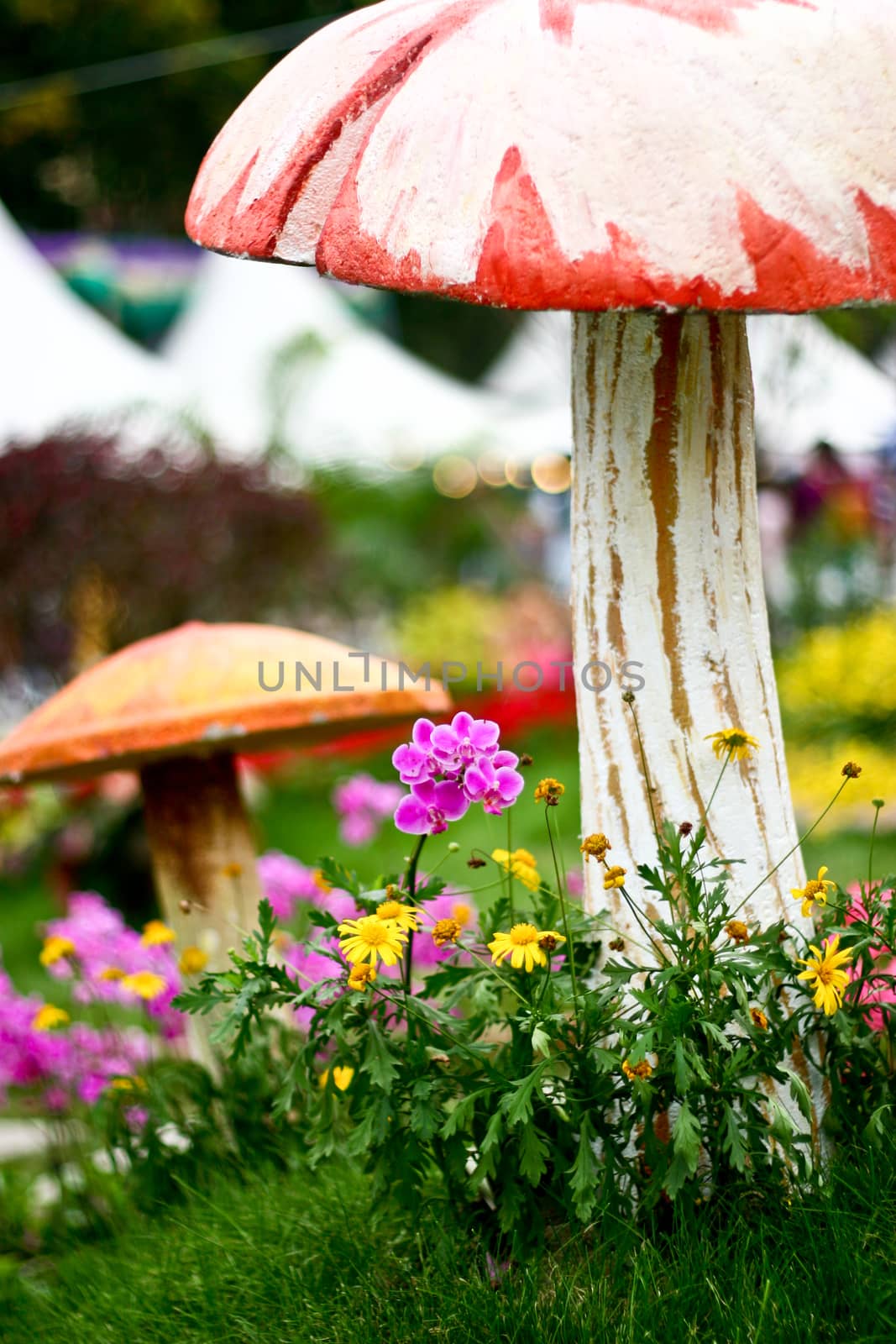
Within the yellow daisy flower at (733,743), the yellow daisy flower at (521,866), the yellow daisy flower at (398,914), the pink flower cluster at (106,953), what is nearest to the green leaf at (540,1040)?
the yellow daisy flower at (398,914)

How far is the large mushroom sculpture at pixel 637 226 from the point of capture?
158 centimetres

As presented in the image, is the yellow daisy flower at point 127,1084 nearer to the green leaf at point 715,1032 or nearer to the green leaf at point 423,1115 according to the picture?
the green leaf at point 423,1115

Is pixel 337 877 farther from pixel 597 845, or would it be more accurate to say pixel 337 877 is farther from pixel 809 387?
pixel 809 387

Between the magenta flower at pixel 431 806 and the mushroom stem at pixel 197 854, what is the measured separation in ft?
3.72

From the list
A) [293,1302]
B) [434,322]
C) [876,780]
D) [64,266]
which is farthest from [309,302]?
[293,1302]

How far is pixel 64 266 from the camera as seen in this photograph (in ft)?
52.1

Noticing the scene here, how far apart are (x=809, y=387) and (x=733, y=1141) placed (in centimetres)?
985

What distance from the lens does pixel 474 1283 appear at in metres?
1.75

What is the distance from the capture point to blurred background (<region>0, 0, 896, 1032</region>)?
6488 millimetres

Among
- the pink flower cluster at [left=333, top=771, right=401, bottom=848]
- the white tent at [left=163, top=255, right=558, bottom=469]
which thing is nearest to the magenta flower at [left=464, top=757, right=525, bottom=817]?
the pink flower cluster at [left=333, top=771, right=401, bottom=848]

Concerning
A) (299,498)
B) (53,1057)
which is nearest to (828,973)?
(53,1057)

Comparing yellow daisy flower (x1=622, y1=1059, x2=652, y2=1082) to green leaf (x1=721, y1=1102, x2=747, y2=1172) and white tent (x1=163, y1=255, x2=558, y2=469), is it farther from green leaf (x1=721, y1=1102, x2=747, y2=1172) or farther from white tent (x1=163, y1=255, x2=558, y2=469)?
white tent (x1=163, y1=255, x2=558, y2=469)

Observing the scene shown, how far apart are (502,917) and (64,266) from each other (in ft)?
50.9

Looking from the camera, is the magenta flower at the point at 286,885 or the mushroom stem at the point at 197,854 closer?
the mushroom stem at the point at 197,854
